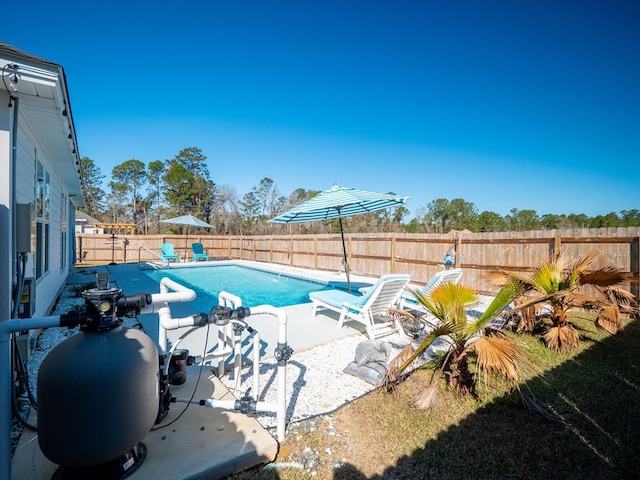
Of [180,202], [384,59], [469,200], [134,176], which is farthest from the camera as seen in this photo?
[469,200]

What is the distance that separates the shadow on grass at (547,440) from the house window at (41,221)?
5.64 meters

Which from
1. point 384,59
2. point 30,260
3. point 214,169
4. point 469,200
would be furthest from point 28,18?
point 469,200

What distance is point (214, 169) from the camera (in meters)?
39.0

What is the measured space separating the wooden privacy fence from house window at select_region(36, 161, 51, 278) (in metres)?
7.23

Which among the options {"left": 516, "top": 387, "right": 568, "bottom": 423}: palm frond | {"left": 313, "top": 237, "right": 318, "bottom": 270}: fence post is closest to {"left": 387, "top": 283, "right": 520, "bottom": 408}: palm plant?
{"left": 516, "top": 387, "right": 568, "bottom": 423}: palm frond

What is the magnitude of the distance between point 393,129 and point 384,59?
7.23m

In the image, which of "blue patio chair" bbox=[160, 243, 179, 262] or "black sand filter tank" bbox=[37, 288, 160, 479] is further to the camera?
"blue patio chair" bbox=[160, 243, 179, 262]

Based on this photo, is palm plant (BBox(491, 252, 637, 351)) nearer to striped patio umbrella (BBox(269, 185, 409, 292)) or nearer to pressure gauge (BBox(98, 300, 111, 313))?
striped patio umbrella (BBox(269, 185, 409, 292))

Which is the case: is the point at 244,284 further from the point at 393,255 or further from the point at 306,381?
the point at 306,381

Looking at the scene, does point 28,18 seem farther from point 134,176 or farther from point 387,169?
point 134,176

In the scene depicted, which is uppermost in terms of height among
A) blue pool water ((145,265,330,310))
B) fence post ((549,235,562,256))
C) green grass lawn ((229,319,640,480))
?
fence post ((549,235,562,256))

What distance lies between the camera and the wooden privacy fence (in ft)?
23.3

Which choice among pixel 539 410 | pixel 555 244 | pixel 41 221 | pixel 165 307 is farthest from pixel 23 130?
pixel 555 244

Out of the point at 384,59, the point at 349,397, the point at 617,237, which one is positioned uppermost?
the point at 384,59
